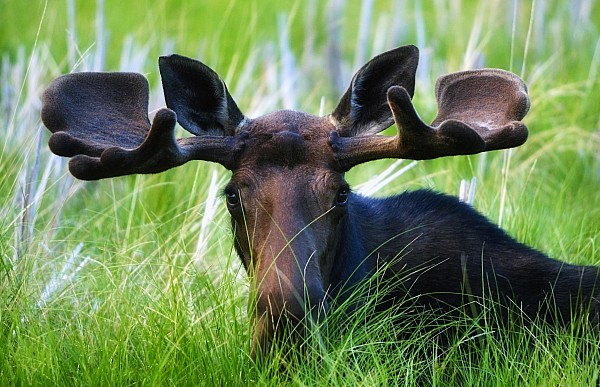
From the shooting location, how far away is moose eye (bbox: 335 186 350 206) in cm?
397

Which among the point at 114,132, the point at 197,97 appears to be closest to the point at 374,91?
the point at 197,97

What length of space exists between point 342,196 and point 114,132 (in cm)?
87

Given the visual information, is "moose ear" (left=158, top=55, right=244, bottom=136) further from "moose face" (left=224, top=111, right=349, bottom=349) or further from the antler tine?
the antler tine

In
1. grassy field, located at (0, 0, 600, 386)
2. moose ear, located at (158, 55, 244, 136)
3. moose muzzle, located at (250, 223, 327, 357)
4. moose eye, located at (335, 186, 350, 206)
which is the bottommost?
grassy field, located at (0, 0, 600, 386)

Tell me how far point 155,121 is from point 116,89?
69 cm

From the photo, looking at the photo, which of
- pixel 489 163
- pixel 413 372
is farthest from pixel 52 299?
pixel 489 163

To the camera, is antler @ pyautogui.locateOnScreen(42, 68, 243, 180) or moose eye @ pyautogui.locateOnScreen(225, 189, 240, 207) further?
moose eye @ pyautogui.locateOnScreen(225, 189, 240, 207)

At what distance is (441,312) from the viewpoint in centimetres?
447

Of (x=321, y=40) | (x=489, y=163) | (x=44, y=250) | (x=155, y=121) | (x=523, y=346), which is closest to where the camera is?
(x=155, y=121)

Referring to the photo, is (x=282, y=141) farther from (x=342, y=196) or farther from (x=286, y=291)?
(x=286, y=291)

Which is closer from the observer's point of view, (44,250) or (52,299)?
(52,299)

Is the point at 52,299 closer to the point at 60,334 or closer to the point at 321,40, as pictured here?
the point at 60,334

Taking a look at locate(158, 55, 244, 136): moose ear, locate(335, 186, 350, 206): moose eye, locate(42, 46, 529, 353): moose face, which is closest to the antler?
locate(42, 46, 529, 353): moose face

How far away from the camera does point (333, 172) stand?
13.0 feet
